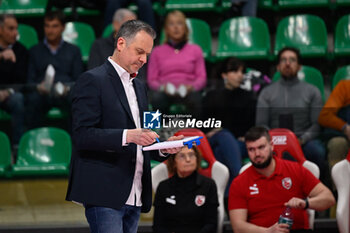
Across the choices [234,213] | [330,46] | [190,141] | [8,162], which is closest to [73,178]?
[190,141]

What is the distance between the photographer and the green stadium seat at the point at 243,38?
259 inches

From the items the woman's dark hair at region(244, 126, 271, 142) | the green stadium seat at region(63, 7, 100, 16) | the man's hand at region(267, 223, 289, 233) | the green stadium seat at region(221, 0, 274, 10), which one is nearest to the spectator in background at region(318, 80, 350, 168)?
the woman's dark hair at region(244, 126, 271, 142)

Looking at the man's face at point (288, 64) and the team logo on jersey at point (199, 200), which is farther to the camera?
the man's face at point (288, 64)

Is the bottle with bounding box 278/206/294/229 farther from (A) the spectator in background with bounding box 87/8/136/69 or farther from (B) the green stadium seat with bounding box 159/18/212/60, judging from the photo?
(B) the green stadium seat with bounding box 159/18/212/60

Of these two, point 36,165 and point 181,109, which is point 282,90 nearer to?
point 181,109

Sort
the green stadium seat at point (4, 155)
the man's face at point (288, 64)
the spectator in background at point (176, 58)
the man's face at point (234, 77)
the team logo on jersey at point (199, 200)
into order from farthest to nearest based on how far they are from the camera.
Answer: the spectator in background at point (176, 58)
the man's face at point (288, 64)
the man's face at point (234, 77)
the green stadium seat at point (4, 155)
the team logo on jersey at point (199, 200)

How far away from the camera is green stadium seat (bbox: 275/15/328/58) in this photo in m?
6.66

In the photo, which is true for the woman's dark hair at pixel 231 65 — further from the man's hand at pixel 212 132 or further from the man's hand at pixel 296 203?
the man's hand at pixel 296 203

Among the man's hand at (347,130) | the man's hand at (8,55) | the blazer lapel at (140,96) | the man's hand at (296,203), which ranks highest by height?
the man's hand at (8,55)

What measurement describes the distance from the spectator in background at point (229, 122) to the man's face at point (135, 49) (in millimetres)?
1872

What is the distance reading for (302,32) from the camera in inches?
265

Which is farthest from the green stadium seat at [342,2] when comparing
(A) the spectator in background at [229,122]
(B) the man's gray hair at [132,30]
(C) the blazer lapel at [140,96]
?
(B) the man's gray hair at [132,30]

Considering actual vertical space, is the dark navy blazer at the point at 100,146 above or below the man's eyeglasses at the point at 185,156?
above

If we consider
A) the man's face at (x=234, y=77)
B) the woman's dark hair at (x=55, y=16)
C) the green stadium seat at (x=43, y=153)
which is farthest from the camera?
the woman's dark hair at (x=55, y=16)
